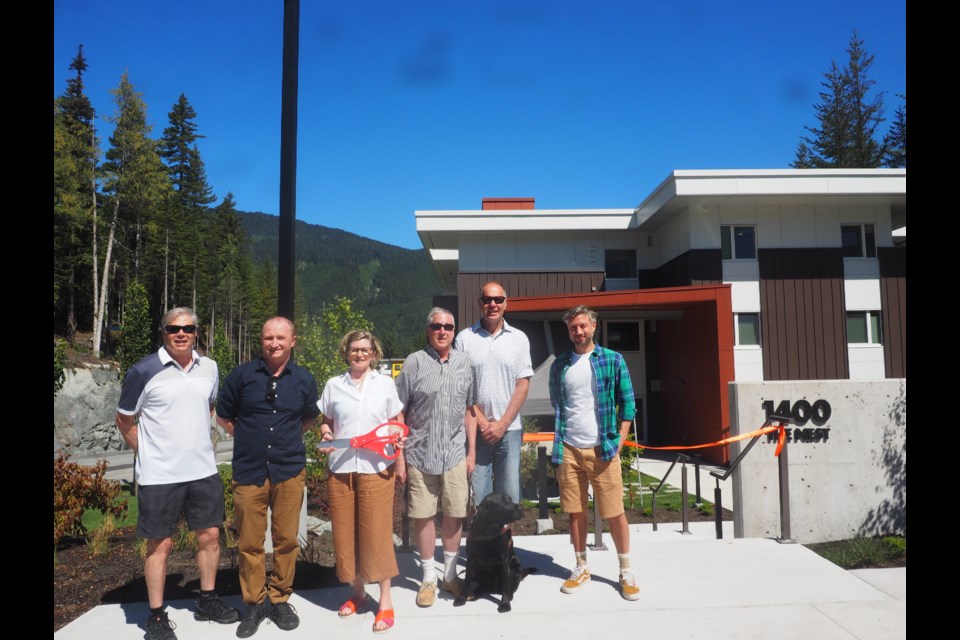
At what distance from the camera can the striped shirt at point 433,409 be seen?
4117mm

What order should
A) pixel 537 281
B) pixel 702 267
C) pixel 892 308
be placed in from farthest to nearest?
1. pixel 537 281
2. pixel 892 308
3. pixel 702 267

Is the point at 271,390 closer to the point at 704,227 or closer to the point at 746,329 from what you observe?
the point at 704,227

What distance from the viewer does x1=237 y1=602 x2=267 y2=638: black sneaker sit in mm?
3703

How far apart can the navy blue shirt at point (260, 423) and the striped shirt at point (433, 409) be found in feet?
2.49

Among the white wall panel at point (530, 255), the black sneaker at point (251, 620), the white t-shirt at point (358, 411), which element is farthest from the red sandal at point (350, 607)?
the white wall panel at point (530, 255)

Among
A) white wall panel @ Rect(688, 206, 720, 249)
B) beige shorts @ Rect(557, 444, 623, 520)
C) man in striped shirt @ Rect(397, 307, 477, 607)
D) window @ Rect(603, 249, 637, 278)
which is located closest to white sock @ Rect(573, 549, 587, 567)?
beige shorts @ Rect(557, 444, 623, 520)

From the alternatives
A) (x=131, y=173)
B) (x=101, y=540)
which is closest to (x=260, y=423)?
(x=101, y=540)

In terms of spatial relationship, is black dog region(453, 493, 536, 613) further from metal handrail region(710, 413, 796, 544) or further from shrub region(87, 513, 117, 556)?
shrub region(87, 513, 117, 556)

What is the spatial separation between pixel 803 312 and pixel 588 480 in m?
16.3

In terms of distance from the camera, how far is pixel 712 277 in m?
17.6

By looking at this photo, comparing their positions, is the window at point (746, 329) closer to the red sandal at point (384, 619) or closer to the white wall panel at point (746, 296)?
the white wall panel at point (746, 296)
